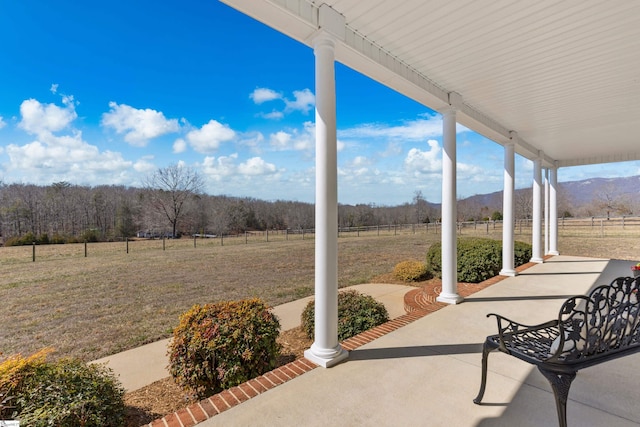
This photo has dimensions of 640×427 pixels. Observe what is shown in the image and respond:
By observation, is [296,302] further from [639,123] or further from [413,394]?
[639,123]

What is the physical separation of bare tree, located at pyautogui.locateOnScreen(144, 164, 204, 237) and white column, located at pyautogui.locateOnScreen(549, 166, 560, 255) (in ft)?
87.8

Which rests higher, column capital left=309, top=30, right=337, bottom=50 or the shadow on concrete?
column capital left=309, top=30, right=337, bottom=50

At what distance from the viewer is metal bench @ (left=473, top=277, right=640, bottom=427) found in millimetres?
1486

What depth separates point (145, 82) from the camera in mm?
15344

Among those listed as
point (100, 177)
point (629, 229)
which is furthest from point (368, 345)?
point (100, 177)

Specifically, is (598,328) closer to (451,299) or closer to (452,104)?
(451,299)

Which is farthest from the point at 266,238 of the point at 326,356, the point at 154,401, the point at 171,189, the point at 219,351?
the point at 326,356

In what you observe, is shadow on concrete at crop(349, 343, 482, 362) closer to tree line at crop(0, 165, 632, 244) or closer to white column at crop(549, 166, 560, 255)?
white column at crop(549, 166, 560, 255)

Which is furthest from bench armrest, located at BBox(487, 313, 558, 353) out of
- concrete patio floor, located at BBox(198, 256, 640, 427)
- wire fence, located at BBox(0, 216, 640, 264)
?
wire fence, located at BBox(0, 216, 640, 264)

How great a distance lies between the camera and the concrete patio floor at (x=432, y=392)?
1.85 m

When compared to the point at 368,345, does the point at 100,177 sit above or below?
above

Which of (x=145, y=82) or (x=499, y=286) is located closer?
(x=499, y=286)

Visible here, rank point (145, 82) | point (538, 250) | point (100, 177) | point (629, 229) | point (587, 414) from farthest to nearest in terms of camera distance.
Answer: point (100, 177)
point (629, 229)
point (145, 82)
point (538, 250)
point (587, 414)

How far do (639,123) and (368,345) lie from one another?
6.63 m
